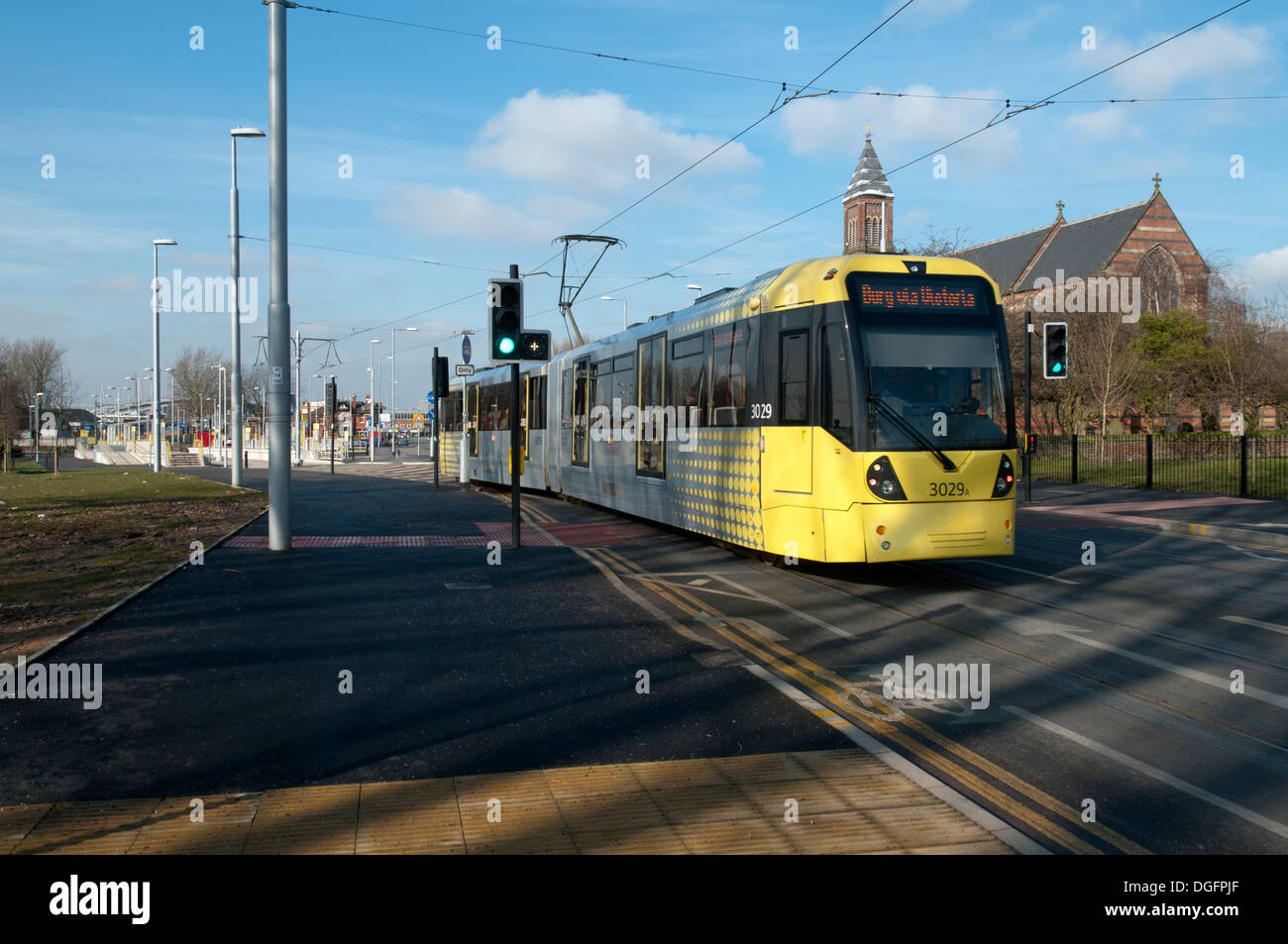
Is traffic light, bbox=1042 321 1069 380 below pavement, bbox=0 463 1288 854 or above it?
above

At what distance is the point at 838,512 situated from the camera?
10.5 m

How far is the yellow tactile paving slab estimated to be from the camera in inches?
169

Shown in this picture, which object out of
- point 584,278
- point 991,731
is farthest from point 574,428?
point 991,731

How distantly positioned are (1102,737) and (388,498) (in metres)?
20.2

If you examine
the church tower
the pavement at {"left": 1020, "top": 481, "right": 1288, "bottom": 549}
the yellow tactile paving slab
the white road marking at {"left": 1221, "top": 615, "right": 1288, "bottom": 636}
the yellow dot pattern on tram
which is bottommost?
the yellow tactile paving slab

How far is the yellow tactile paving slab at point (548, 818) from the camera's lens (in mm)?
4305

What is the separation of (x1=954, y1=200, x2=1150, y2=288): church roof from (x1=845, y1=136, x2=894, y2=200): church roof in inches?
340

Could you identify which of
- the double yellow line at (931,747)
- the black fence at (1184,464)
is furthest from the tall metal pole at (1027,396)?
the double yellow line at (931,747)

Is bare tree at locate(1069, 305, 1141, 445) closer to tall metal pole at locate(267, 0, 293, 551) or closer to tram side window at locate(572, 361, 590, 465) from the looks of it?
tram side window at locate(572, 361, 590, 465)

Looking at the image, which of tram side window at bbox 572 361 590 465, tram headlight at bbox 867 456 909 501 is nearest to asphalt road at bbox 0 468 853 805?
tram headlight at bbox 867 456 909 501

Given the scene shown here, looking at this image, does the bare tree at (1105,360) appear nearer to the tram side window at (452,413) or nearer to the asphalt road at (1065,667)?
the tram side window at (452,413)

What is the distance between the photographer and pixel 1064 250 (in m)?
77.9

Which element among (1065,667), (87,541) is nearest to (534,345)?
(87,541)
